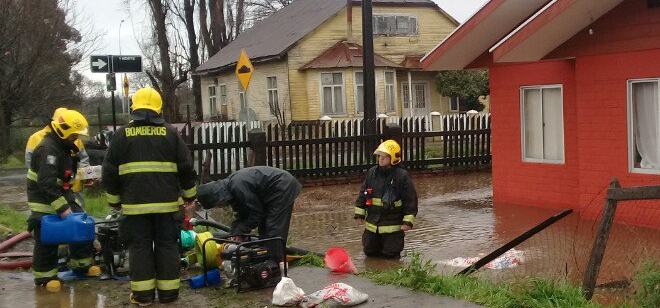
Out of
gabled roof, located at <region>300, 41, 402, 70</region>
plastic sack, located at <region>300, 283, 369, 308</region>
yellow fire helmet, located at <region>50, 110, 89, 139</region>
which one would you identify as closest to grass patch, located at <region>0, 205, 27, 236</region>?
yellow fire helmet, located at <region>50, 110, 89, 139</region>

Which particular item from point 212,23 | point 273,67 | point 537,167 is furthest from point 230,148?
point 212,23

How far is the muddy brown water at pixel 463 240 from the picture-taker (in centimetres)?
757

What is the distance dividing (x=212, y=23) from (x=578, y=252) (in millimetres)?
36874

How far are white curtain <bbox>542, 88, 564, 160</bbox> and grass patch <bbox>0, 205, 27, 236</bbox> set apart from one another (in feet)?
26.8

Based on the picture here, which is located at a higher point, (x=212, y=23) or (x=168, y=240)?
(x=212, y=23)

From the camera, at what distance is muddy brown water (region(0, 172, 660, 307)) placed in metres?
7.57

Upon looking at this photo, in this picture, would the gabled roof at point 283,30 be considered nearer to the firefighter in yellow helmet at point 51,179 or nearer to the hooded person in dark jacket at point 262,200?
the firefighter in yellow helmet at point 51,179

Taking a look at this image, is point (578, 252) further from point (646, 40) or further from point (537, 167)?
point (537, 167)

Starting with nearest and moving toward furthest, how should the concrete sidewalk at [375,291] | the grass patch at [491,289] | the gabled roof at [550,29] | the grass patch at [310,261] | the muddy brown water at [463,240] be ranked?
1. the grass patch at [491,289]
2. the concrete sidewalk at [375,291]
3. the muddy brown water at [463,240]
4. the grass patch at [310,261]
5. the gabled roof at [550,29]

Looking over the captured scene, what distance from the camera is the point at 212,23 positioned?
143 ft

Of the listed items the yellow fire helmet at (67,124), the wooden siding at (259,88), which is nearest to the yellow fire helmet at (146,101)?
the yellow fire helmet at (67,124)

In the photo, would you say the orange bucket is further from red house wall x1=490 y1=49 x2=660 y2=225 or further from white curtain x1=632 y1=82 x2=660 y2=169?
white curtain x1=632 y1=82 x2=660 y2=169

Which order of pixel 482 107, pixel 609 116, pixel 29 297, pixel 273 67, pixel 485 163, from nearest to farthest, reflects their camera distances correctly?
pixel 29 297, pixel 609 116, pixel 485 163, pixel 273 67, pixel 482 107

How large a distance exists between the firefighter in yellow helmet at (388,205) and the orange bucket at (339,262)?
38.7 inches
